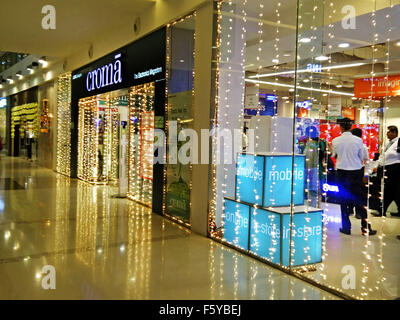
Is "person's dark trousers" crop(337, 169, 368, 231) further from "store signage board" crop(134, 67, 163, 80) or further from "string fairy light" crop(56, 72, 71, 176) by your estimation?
"string fairy light" crop(56, 72, 71, 176)

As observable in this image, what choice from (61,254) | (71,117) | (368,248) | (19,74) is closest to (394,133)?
(368,248)

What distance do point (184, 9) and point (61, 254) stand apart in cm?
358

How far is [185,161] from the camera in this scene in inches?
219

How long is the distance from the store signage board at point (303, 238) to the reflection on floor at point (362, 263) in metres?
0.15

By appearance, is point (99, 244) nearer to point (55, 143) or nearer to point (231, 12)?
point (231, 12)

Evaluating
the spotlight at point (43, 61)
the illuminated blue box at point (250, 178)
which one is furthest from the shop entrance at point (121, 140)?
the spotlight at point (43, 61)

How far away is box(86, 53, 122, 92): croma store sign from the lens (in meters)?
7.84

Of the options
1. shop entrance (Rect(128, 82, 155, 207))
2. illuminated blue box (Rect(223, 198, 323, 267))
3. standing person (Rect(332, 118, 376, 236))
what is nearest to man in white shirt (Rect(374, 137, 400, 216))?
standing person (Rect(332, 118, 376, 236))

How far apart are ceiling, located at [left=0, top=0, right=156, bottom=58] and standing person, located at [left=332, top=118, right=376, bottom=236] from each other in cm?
374

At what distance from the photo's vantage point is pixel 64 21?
25.5 feet

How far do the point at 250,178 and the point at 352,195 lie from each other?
1.92 meters

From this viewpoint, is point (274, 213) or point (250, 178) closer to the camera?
point (274, 213)

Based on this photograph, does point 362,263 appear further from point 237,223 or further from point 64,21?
point 64,21

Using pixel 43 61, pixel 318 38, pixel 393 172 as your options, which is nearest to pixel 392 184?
Result: pixel 393 172
